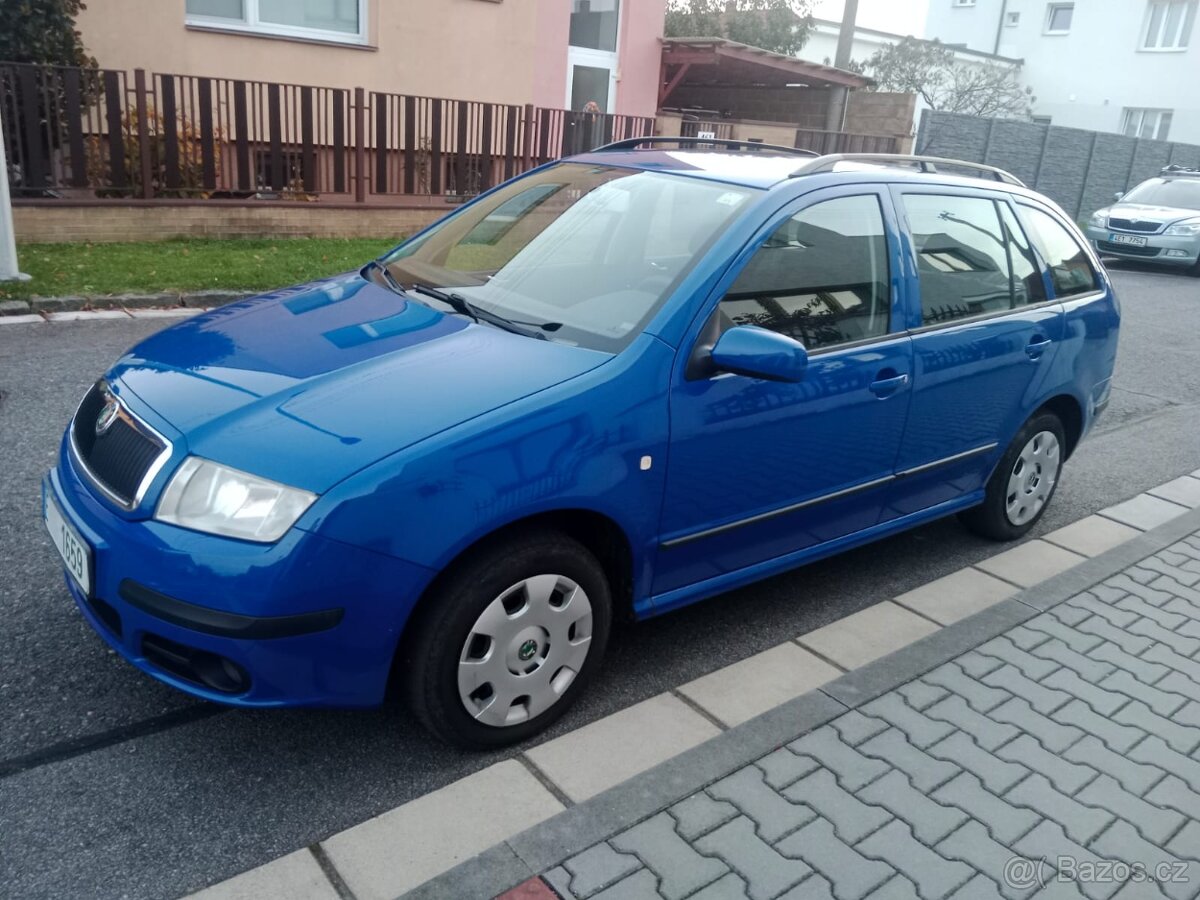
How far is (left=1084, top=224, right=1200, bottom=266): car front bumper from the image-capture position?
16.3 metres

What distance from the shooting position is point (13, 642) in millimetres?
3314

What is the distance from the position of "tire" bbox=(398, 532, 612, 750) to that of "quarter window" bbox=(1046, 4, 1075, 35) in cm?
4375

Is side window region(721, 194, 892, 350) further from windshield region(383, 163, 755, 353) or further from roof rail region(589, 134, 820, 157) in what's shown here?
roof rail region(589, 134, 820, 157)

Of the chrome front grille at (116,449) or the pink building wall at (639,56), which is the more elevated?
the pink building wall at (639,56)

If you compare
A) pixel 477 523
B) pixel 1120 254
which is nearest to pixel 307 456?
pixel 477 523

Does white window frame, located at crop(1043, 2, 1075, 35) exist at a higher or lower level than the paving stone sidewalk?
higher

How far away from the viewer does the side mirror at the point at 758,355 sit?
10.1 feet

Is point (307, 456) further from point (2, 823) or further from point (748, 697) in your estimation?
point (748, 697)

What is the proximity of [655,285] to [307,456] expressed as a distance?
1.30m

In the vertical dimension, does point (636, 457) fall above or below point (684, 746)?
above

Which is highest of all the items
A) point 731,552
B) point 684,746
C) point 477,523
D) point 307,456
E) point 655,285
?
point 655,285

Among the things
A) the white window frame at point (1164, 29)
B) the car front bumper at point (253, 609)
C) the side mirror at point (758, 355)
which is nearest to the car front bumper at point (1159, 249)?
the side mirror at point (758, 355)

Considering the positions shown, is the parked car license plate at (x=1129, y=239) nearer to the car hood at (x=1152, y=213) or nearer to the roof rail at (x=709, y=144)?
the car hood at (x=1152, y=213)

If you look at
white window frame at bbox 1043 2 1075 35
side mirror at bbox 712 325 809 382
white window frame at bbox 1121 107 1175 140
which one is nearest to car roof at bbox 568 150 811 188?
side mirror at bbox 712 325 809 382
